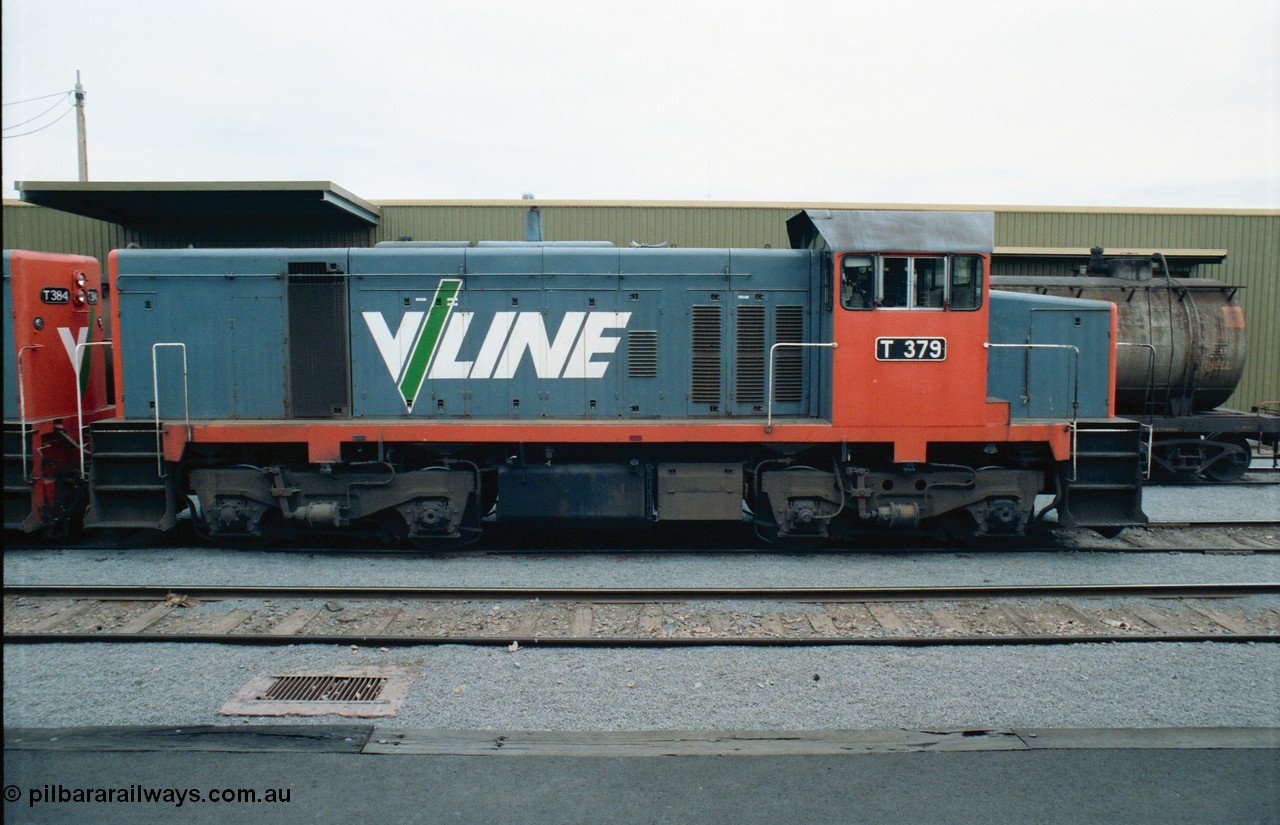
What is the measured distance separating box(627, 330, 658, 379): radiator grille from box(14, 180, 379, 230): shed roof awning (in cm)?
797

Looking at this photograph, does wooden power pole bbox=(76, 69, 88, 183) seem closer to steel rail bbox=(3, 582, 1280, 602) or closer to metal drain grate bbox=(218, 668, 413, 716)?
steel rail bbox=(3, 582, 1280, 602)

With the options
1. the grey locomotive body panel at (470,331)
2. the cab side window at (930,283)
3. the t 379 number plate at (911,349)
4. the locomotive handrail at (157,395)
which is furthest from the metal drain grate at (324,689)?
the cab side window at (930,283)

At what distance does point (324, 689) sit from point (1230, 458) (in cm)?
1424

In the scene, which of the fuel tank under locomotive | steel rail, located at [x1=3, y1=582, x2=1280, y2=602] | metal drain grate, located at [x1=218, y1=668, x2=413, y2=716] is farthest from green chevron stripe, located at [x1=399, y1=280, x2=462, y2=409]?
the fuel tank under locomotive

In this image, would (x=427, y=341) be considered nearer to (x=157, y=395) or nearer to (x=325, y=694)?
(x=157, y=395)

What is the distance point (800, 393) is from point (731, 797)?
218 inches

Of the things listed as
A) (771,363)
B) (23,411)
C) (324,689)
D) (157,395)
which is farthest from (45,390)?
(771,363)

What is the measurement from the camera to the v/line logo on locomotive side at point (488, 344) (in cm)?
897

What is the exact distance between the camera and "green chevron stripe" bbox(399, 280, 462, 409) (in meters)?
8.94

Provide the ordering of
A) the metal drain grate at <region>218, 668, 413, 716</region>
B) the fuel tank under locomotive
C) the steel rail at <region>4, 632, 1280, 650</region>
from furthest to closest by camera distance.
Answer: the fuel tank under locomotive → the steel rail at <region>4, 632, 1280, 650</region> → the metal drain grate at <region>218, 668, 413, 716</region>

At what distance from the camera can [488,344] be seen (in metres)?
8.98

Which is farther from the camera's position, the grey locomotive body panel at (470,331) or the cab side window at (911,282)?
the grey locomotive body panel at (470,331)

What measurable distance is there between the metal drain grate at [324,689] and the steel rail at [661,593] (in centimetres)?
179

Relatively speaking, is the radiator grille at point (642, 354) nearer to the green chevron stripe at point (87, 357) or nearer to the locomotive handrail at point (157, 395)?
the locomotive handrail at point (157, 395)
